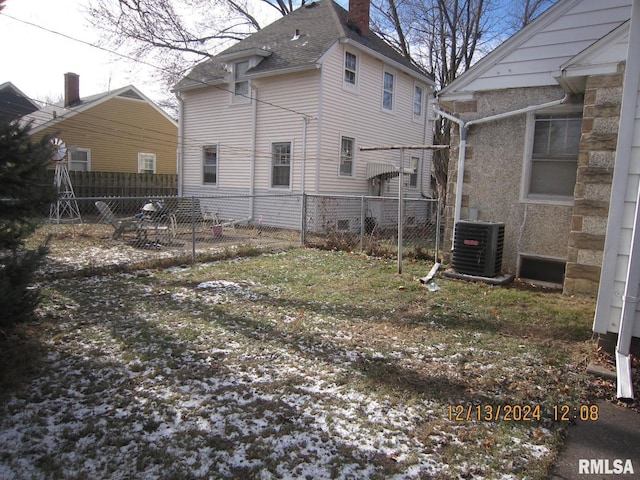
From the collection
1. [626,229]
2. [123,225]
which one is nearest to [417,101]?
[123,225]

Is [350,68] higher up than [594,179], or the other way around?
[350,68]

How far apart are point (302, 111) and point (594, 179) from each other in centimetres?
953

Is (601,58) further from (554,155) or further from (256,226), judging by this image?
(256,226)

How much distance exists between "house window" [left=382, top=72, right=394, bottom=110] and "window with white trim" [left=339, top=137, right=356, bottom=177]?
7.94 feet

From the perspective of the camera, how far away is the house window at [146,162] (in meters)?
23.1

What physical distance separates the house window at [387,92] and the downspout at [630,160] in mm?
12741

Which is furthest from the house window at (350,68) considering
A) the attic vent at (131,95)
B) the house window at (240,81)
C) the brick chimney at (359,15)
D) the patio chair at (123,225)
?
the attic vent at (131,95)

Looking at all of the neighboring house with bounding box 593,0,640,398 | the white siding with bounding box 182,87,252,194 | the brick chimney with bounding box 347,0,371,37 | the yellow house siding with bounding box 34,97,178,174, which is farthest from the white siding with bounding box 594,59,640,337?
the yellow house siding with bounding box 34,97,178,174

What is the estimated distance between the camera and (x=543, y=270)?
7211mm

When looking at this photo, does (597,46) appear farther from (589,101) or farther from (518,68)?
(518,68)

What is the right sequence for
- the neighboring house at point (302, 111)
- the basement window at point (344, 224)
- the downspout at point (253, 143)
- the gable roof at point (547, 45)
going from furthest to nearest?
the downspout at point (253, 143) → the basement window at point (344, 224) → the neighboring house at point (302, 111) → the gable roof at point (547, 45)

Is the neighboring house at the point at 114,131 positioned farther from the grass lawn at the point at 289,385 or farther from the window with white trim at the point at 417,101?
the grass lawn at the point at 289,385

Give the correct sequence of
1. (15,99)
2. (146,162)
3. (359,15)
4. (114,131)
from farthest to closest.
Result: (15,99)
(146,162)
(114,131)
(359,15)

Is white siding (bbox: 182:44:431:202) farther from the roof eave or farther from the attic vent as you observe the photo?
the attic vent
